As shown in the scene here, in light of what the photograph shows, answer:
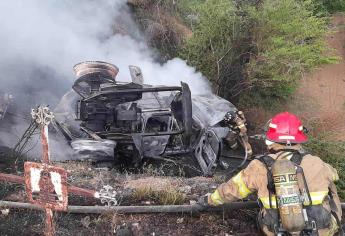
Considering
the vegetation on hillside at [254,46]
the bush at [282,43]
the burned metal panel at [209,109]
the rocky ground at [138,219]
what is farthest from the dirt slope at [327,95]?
the rocky ground at [138,219]

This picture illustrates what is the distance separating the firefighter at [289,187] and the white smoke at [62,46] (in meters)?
7.80

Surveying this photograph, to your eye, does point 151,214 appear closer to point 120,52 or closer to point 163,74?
point 163,74

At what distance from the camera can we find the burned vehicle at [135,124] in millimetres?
7051

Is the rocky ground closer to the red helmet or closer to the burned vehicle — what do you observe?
the red helmet

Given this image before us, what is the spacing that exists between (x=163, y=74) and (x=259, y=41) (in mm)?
2594

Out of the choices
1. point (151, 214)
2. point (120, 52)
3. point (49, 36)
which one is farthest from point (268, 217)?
point (49, 36)

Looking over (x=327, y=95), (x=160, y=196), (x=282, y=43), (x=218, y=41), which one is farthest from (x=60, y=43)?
(x=160, y=196)

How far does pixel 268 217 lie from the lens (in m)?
3.76

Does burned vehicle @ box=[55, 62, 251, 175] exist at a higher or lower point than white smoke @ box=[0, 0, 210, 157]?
lower

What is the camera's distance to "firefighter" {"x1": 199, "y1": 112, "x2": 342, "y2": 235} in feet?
11.5

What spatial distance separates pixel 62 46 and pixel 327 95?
8.35 metres

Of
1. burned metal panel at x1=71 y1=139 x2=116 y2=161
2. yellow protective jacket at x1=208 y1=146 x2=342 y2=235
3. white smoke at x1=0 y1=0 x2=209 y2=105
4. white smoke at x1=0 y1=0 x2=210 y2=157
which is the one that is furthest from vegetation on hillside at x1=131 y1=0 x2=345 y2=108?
yellow protective jacket at x1=208 y1=146 x2=342 y2=235

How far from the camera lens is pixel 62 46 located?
13.3 meters

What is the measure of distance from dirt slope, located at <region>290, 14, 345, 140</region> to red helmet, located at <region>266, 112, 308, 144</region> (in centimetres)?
773
